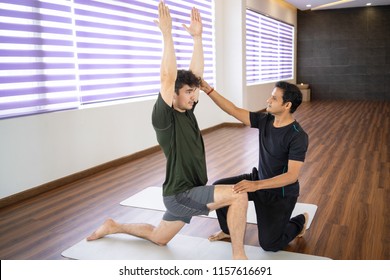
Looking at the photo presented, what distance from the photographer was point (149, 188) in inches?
141

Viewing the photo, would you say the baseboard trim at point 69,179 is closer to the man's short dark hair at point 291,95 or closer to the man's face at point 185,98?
the man's face at point 185,98

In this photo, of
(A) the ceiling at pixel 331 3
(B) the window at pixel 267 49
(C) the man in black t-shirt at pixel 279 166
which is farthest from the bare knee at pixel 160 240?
(A) the ceiling at pixel 331 3

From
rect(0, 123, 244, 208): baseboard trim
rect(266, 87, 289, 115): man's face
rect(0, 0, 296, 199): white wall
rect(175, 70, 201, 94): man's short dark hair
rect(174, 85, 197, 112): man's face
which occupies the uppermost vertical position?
rect(175, 70, 201, 94): man's short dark hair

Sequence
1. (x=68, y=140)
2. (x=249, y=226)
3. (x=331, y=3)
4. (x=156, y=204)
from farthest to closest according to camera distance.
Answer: (x=331, y=3) → (x=68, y=140) → (x=156, y=204) → (x=249, y=226)

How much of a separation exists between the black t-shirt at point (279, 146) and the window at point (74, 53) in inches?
73.4

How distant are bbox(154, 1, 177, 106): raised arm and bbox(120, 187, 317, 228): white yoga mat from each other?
128cm

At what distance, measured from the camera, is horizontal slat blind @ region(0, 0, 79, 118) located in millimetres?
3162

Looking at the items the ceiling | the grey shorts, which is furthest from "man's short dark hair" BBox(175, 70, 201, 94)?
the ceiling

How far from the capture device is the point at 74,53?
12.6 feet

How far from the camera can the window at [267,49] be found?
8.16m

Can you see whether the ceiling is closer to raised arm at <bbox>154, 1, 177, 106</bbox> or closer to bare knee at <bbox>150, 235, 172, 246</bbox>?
bare knee at <bbox>150, 235, 172, 246</bbox>

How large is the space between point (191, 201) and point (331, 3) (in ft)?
31.9

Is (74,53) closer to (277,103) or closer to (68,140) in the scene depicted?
(68,140)

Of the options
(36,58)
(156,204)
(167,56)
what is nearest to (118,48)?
(36,58)
